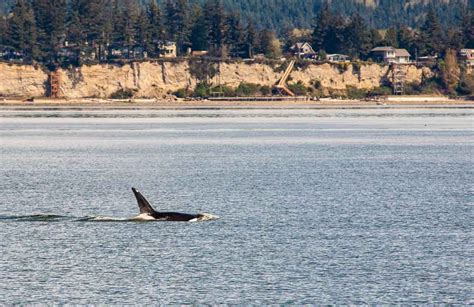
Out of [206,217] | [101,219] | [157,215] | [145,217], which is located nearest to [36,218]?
[101,219]

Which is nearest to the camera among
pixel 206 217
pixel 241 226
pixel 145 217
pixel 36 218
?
pixel 241 226

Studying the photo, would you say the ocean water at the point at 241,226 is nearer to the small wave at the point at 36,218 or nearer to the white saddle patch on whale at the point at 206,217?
the small wave at the point at 36,218

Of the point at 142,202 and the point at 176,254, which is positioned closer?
the point at 176,254

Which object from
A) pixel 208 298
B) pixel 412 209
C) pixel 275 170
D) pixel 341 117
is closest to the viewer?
pixel 208 298

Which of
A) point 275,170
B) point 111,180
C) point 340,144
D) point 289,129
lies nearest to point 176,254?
point 111,180

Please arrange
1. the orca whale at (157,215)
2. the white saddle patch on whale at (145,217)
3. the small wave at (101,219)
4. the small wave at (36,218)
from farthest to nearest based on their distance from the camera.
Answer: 1. the small wave at (36,218)
2. the small wave at (101,219)
3. the white saddle patch on whale at (145,217)
4. the orca whale at (157,215)

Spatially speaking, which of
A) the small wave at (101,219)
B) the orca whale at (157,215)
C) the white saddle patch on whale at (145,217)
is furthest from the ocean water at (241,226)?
the orca whale at (157,215)

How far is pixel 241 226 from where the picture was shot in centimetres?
4247

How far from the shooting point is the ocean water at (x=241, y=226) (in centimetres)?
3081

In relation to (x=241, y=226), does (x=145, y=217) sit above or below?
above

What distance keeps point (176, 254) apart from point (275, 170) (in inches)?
1381

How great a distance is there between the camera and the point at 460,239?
38.8 metres

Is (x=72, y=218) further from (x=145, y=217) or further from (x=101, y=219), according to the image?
(x=145, y=217)

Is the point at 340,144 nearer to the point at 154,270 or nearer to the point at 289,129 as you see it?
the point at 289,129
